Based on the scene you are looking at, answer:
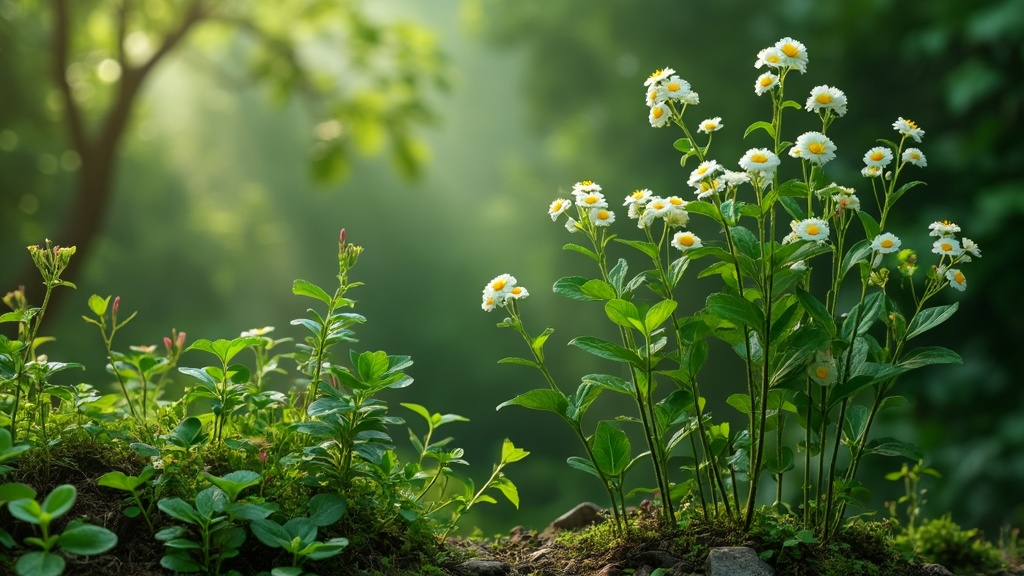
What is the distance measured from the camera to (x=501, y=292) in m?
1.46

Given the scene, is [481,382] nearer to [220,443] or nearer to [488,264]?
[488,264]

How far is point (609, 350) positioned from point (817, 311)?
1.15 feet

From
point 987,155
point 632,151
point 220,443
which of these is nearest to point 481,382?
point 632,151

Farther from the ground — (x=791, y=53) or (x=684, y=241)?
(x=791, y=53)

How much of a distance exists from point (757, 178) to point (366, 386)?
0.72 metres

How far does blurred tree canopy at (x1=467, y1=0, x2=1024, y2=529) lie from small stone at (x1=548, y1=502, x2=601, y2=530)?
4.68ft

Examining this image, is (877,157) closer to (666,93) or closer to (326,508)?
(666,93)

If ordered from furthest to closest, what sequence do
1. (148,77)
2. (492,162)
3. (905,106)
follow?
1. (492,162)
2. (148,77)
3. (905,106)

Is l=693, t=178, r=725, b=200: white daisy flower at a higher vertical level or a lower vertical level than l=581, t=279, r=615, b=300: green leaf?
higher

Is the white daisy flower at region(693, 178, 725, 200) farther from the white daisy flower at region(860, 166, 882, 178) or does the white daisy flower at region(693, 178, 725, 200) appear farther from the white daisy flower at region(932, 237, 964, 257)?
the white daisy flower at region(932, 237, 964, 257)

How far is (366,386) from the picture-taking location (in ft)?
4.65

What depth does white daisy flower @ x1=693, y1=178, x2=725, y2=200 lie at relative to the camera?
1377mm

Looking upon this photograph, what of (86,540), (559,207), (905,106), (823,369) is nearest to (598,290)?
(559,207)

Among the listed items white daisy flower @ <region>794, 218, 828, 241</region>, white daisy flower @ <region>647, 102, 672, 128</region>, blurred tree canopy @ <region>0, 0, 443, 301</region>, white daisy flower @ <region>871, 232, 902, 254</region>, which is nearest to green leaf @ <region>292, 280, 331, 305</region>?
white daisy flower @ <region>647, 102, 672, 128</region>
